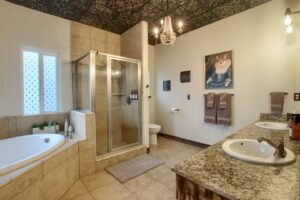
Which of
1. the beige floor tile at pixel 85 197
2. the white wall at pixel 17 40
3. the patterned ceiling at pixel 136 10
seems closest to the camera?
the beige floor tile at pixel 85 197

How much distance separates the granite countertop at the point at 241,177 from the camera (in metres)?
0.67

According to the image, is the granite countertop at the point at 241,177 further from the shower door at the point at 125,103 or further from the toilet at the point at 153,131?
the toilet at the point at 153,131

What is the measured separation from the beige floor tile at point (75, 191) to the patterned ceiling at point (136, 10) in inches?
106

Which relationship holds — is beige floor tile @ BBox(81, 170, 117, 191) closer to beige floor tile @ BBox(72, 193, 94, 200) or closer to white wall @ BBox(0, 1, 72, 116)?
beige floor tile @ BBox(72, 193, 94, 200)

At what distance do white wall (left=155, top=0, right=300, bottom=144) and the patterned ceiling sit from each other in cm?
26

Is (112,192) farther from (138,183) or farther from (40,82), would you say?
(40,82)

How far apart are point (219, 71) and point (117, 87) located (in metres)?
2.04

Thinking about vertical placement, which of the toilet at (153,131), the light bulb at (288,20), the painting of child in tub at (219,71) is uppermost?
the light bulb at (288,20)

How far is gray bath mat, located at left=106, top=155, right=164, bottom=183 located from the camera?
2.23 m

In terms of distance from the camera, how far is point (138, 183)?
6.81 feet

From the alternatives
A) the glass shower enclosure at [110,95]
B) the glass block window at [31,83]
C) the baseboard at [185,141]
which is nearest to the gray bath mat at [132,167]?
the glass shower enclosure at [110,95]

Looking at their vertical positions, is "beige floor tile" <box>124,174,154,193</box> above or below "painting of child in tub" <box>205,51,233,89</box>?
below

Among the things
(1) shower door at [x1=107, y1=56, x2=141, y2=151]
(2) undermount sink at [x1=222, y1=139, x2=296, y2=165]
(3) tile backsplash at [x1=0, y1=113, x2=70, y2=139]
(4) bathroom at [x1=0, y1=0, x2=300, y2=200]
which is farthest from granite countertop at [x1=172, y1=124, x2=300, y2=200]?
(3) tile backsplash at [x1=0, y1=113, x2=70, y2=139]

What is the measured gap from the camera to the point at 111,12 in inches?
105
